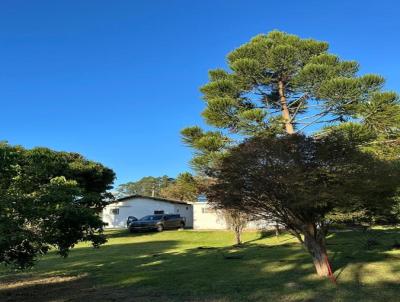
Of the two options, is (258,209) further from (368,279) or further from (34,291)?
(34,291)

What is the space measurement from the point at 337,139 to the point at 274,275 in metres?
3.85

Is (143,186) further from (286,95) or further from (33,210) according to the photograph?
(33,210)

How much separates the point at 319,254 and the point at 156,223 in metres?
27.6

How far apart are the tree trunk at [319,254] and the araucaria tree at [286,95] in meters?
16.3

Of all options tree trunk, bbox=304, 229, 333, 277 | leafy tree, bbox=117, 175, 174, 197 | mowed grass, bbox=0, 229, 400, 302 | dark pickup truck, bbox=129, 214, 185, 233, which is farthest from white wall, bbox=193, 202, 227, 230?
leafy tree, bbox=117, 175, 174, 197

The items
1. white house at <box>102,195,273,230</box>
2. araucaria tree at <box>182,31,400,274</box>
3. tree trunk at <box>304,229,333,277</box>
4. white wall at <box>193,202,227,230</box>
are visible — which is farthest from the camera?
white house at <box>102,195,273,230</box>

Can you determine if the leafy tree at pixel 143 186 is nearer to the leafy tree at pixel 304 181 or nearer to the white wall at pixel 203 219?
the white wall at pixel 203 219

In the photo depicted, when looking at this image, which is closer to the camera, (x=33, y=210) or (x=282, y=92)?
(x=33, y=210)

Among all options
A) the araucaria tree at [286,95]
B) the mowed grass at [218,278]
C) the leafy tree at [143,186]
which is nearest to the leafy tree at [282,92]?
the araucaria tree at [286,95]

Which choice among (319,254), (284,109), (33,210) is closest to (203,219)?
(284,109)

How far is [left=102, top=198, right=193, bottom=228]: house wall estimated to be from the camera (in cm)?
4769

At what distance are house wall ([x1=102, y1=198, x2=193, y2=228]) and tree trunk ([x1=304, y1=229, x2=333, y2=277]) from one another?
36.5 meters

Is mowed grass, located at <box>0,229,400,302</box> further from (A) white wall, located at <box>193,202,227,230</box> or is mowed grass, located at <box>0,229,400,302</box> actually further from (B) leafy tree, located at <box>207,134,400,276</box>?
(A) white wall, located at <box>193,202,227,230</box>

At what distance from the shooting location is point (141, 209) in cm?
4884
